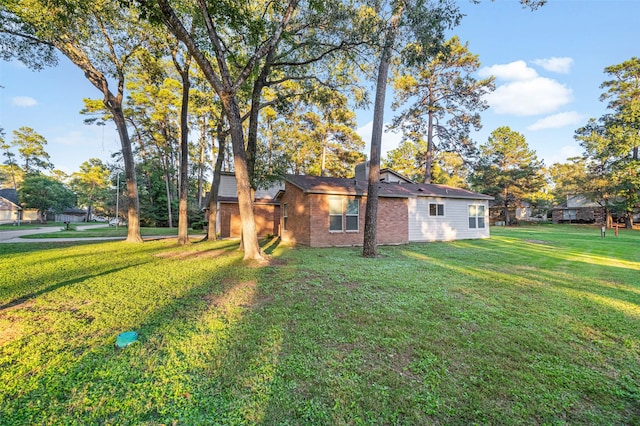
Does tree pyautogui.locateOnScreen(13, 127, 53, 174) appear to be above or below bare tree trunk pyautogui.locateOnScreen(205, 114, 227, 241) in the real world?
above

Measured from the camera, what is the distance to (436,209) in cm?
1502

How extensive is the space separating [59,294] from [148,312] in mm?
2305

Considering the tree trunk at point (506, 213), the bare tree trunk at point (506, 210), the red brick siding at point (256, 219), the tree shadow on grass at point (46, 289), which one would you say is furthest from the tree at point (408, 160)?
the tree shadow on grass at point (46, 289)

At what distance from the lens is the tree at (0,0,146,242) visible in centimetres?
980

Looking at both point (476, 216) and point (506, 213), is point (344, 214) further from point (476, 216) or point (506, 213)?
point (506, 213)

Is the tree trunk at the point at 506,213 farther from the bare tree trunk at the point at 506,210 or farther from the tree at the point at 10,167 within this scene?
the tree at the point at 10,167

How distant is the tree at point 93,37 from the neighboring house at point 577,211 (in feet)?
145

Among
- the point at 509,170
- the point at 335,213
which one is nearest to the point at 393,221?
the point at 335,213

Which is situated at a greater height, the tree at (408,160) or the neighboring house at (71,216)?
the tree at (408,160)

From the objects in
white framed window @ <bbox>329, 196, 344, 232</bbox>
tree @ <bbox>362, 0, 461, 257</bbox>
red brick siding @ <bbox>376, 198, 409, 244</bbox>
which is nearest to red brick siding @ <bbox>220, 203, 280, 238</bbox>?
white framed window @ <bbox>329, 196, 344, 232</bbox>

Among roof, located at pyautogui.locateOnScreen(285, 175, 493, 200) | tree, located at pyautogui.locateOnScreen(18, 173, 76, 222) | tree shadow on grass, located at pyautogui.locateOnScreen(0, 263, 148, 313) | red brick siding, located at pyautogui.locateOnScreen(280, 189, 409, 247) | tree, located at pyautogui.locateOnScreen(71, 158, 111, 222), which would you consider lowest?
tree shadow on grass, located at pyautogui.locateOnScreen(0, 263, 148, 313)

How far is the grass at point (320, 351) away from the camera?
2.07 m

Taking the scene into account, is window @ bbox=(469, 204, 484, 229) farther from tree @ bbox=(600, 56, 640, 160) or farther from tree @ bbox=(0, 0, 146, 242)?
tree @ bbox=(600, 56, 640, 160)

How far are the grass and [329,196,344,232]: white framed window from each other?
6.67 m
